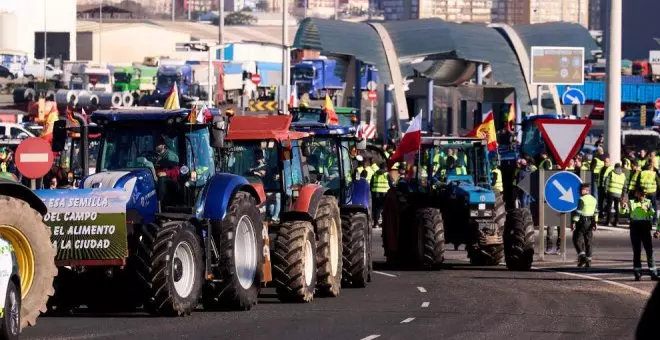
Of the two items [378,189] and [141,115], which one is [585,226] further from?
[378,189]

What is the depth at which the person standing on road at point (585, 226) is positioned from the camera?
26688 millimetres

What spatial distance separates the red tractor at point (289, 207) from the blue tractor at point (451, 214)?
4963 millimetres

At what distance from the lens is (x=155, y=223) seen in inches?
672

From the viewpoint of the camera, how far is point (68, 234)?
54.8ft

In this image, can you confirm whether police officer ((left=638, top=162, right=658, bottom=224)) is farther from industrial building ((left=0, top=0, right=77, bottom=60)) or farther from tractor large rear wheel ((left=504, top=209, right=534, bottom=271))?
industrial building ((left=0, top=0, right=77, bottom=60))

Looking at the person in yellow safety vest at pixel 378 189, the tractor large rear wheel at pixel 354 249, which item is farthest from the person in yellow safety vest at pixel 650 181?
the tractor large rear wheel at pixel 354 249

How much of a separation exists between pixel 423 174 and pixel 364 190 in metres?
3.80

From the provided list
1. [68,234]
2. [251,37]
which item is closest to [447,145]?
[68,234]

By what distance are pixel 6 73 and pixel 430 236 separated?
85249mm

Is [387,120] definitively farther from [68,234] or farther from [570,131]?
[68,234]

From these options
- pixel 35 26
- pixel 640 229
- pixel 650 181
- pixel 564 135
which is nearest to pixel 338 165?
pixel 640 229

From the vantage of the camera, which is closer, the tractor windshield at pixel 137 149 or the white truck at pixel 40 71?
the tractor windshield at pixel 137 149

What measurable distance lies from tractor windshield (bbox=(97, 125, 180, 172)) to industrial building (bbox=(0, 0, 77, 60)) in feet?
357

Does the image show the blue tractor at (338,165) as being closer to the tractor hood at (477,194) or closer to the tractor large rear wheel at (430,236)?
the tractor large rear wheel at (430,236)
